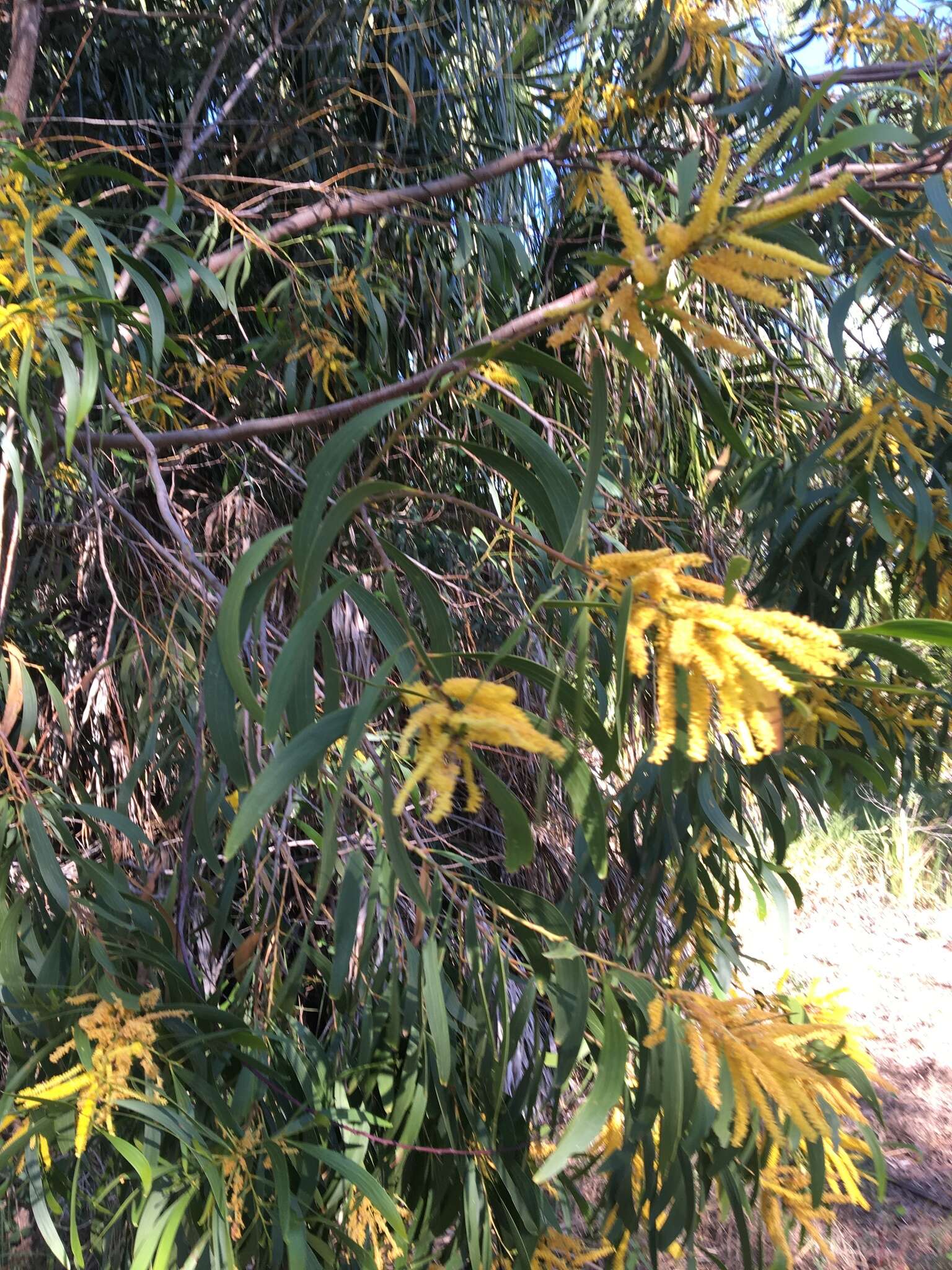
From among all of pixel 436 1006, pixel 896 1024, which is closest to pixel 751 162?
pixel 436 1006

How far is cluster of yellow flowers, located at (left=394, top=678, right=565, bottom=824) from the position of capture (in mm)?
460

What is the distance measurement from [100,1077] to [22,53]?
120 cm

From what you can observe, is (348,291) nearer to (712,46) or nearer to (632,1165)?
(712,46)

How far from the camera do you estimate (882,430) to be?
1312 millimetres

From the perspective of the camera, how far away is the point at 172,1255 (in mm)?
971

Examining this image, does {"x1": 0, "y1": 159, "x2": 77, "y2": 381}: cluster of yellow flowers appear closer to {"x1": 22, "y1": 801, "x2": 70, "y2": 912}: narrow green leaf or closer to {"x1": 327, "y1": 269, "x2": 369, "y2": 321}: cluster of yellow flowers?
{"x1": 22, "y1": 801, "x2": 70, "y2": 912}: narrow green leaf

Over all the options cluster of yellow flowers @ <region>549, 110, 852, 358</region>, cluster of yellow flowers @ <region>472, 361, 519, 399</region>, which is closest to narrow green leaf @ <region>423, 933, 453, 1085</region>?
cluster of yellow flowers @ <region>549, 110, 852, 358</region>

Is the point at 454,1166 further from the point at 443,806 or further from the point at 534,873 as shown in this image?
the point at 534,873

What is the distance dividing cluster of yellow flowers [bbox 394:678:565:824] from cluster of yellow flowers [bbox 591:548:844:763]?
6 centimetres

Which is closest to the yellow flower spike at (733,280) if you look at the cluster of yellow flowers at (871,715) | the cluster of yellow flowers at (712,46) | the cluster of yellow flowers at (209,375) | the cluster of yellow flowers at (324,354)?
the cluster of yellow flowers at (871,715)

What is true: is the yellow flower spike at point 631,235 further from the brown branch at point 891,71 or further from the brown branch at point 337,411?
the brown branch at point 891,71

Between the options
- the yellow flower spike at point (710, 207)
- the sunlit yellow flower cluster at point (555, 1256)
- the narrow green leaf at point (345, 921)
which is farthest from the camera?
the sunlit yellow flower cluster at point (555, 1256)

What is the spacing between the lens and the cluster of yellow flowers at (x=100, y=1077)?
820 mm

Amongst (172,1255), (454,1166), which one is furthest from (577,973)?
(172,1255)
